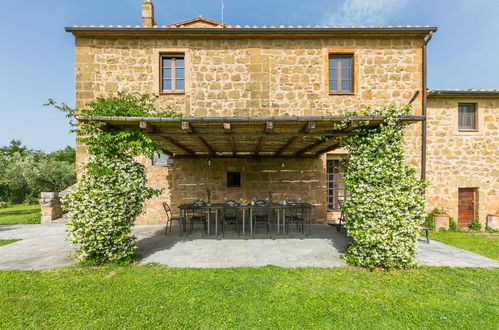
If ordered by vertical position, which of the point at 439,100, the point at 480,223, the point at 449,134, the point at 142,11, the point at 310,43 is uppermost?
the point at 142,11

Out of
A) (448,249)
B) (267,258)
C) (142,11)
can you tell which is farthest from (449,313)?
(142,11)

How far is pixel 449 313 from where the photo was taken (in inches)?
94.7

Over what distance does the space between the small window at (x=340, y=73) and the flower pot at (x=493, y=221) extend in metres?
6.18

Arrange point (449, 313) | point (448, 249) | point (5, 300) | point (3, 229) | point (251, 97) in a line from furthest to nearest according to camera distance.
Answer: point (251, 97), point (3, 229), point (448, 249), point (5, 300), point (449, 313)

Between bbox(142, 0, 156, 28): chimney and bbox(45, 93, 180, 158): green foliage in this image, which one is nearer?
bbox(45, 93, 180, 158): green foliage

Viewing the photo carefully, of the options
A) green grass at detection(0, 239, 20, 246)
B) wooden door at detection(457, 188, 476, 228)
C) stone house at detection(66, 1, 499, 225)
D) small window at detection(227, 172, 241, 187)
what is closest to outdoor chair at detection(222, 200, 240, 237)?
small window at detection(227, 172, 241, 187)

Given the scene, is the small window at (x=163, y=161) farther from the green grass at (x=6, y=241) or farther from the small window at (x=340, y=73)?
the small window at (x=340, y=73)

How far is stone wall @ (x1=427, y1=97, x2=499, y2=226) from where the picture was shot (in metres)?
6.97

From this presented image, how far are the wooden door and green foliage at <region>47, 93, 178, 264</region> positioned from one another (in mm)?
9686

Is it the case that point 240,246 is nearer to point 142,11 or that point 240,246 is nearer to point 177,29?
point 177,29

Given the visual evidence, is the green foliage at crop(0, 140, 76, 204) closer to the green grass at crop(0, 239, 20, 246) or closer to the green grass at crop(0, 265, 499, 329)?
the green grass at crop(0, 239, 20, 246)

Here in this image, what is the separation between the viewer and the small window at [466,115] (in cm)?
710

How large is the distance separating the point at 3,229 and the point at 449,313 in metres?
10.7

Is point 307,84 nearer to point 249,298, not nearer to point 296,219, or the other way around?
point 296,219
